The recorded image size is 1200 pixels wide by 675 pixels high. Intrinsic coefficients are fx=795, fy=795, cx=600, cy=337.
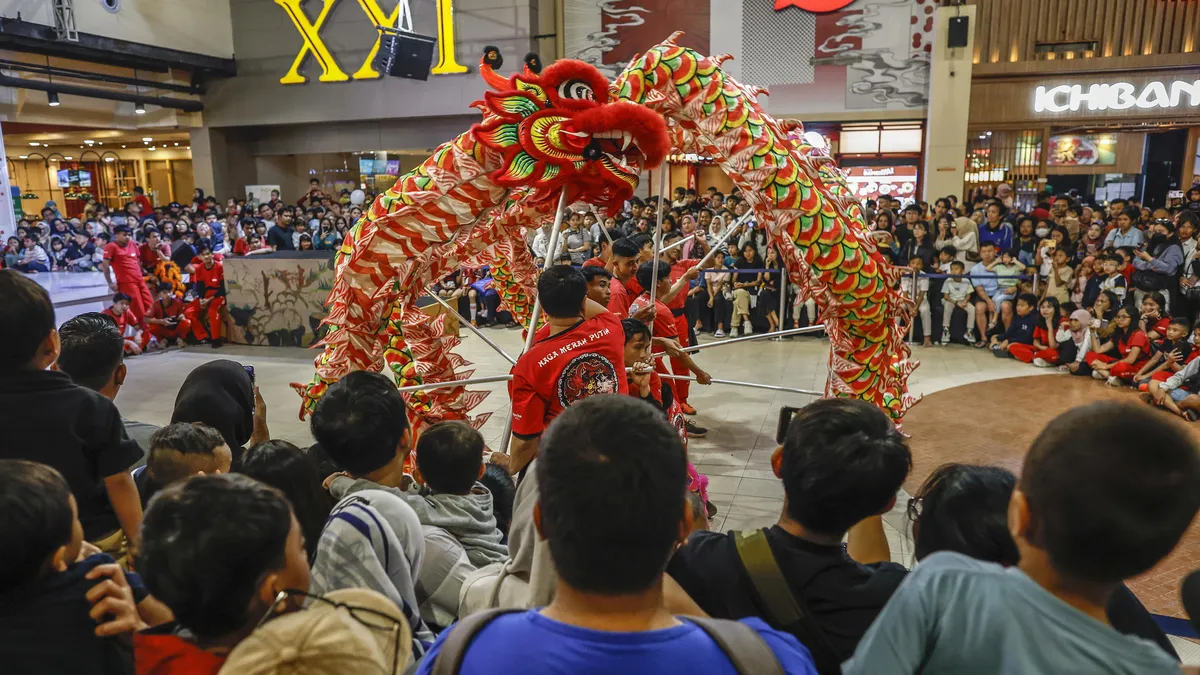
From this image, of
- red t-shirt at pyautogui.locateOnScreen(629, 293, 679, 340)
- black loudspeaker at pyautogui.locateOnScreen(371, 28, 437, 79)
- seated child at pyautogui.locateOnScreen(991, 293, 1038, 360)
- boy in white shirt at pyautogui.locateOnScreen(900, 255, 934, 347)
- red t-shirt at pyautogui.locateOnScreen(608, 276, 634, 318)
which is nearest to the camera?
red t-shirt at pyautogui.locateOnScreen(608, 276, 634, 318)

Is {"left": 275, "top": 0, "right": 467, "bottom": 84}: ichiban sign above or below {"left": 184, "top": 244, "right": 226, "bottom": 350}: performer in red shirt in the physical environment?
above

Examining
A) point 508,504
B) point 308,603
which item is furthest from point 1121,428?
point 508,504

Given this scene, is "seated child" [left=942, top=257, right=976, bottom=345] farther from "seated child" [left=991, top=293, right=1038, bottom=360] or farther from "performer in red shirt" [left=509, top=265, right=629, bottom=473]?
"performer in red shirt" [left=509, top=265, right=629, bottom=473]

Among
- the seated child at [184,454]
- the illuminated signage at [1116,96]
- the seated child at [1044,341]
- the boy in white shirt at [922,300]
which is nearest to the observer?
the seated child at [184,454]

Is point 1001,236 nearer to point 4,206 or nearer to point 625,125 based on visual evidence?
point 625,125

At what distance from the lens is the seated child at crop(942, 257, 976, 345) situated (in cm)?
776

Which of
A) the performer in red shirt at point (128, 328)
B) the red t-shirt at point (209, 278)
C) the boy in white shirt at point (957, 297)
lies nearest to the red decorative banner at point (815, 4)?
the boy in white shirt at point (957, 297)

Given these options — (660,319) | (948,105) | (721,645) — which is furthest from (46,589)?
(948,105)

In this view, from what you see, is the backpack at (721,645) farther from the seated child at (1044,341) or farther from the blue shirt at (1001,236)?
the blue shirt at (1001,236)

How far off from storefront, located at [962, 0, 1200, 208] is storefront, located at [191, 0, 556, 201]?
7.05 meters

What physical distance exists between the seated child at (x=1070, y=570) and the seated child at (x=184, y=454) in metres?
1.62

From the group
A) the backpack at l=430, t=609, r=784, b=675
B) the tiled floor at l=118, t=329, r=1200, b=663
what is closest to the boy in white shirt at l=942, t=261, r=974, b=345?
the tiled floor at l=118, t=329, r=1200, b=663

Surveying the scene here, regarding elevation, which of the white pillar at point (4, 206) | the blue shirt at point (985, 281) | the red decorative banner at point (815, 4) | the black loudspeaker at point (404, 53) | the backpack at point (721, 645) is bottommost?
the blue shirt at point (985, 281)

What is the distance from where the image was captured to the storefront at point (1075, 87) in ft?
34.9
